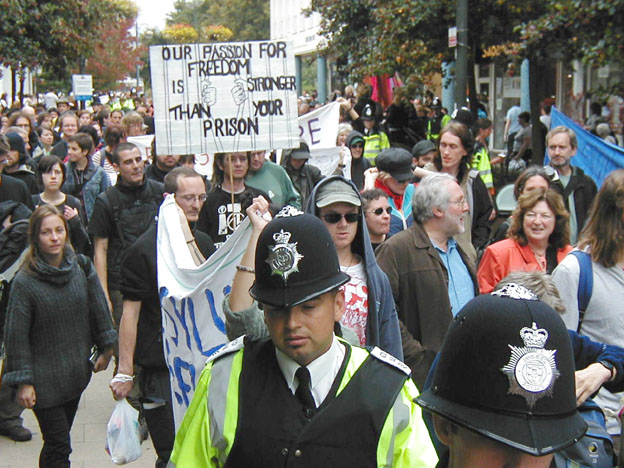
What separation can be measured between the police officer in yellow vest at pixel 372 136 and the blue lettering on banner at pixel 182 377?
9693 mm

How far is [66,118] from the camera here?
14.0 meters

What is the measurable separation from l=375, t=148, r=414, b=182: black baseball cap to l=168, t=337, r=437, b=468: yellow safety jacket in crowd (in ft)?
13.9

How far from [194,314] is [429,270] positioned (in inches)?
53.9

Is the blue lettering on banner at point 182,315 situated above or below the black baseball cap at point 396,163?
below

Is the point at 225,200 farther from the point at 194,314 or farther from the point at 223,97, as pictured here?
the point at 194,314

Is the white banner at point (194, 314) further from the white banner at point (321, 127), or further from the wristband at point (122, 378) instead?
the white banner at point (321, 127)

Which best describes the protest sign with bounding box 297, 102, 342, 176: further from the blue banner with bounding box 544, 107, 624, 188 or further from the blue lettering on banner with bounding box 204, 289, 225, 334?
the blue lettering on banner with bounding box 204, 289, 225, 334

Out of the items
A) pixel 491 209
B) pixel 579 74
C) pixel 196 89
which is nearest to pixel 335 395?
pixel 196 89

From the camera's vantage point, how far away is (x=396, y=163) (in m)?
6.91

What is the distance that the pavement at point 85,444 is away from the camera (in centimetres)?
639

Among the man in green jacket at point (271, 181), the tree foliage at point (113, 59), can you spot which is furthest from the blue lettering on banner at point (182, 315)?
the tree foliage at point (113, 59)

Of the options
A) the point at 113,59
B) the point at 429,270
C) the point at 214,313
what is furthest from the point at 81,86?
the point at 113,59

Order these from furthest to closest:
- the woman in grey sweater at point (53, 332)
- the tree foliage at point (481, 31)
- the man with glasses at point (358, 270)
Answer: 1. the tree foliage at point (481, 31)
2. the woman in grey sweater at point (53, 332)
3. the man with glasses at point (358, 270)

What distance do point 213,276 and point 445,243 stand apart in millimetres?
1543
